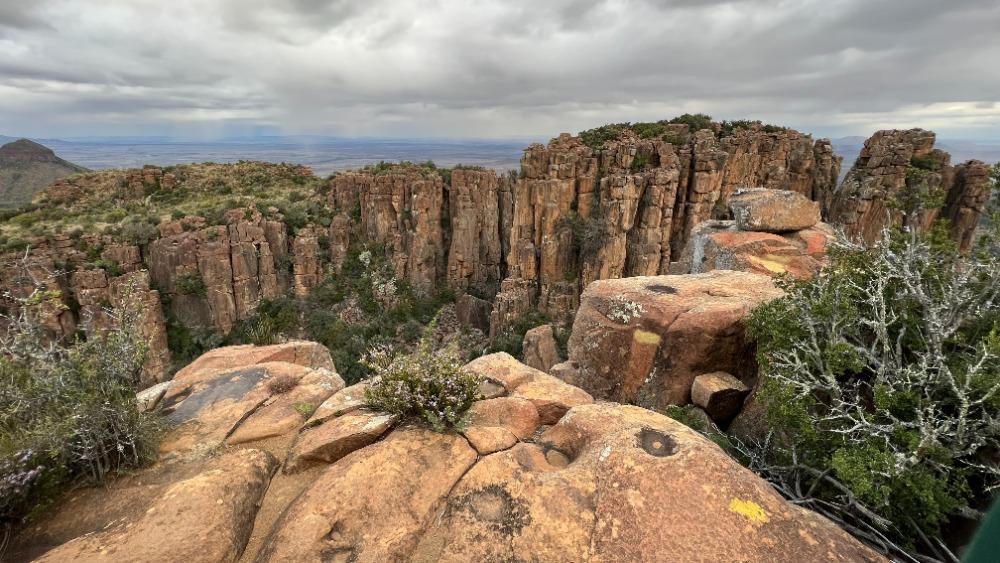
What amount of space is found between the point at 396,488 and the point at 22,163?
563 feet

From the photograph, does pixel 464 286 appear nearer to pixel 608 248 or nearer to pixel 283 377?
pixel 608 248

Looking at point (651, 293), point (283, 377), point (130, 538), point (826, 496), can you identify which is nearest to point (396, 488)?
point (130, 538)

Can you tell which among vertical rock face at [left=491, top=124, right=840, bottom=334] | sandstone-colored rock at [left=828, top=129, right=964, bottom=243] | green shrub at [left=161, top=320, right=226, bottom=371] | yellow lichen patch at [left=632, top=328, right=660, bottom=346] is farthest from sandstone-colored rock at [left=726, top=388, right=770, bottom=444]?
green shrub at [left=161, top=320, right=226, bottom=371]

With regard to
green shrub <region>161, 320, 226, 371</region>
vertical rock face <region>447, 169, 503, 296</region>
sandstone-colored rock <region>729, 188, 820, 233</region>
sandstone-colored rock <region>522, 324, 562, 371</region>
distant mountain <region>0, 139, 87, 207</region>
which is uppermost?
distant mountain <region>0, 139, 87, 207</region>

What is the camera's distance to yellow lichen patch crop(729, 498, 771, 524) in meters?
3.82

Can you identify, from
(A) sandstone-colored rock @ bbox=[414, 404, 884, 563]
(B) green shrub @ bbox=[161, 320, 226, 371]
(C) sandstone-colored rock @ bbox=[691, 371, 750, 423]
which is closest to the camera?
(A) sandstone-colored rock @ bbox=[414, 404, 884, 563]

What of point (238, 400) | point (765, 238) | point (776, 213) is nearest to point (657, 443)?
point (238, 400)

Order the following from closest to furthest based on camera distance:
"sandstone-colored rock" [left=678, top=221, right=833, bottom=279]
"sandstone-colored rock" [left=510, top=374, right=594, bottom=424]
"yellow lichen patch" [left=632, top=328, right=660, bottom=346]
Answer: "sandstone-colored rock" [left=510, top=374, right=594, bottom=424], "yellow lichen patch" [left=632, top=328, right=660, bottom=346], "sandstone-colored rock" [left=678, top=221, right=833, bottom=279]

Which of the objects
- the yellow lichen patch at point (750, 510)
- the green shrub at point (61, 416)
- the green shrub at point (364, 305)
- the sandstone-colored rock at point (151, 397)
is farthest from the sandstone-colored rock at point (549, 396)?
the green shrub at point (364, 305)

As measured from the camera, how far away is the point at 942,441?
488 centimetres

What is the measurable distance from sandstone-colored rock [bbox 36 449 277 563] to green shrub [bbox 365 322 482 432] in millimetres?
1603

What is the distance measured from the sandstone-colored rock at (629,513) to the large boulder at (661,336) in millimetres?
5650

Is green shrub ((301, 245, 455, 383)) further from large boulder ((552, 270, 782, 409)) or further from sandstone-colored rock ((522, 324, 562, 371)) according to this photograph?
large boulder ((552, 270, 782, 409))

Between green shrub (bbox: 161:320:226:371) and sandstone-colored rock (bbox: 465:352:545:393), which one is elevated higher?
sandstone-colored rock (bbox: 465:352:545:393)
